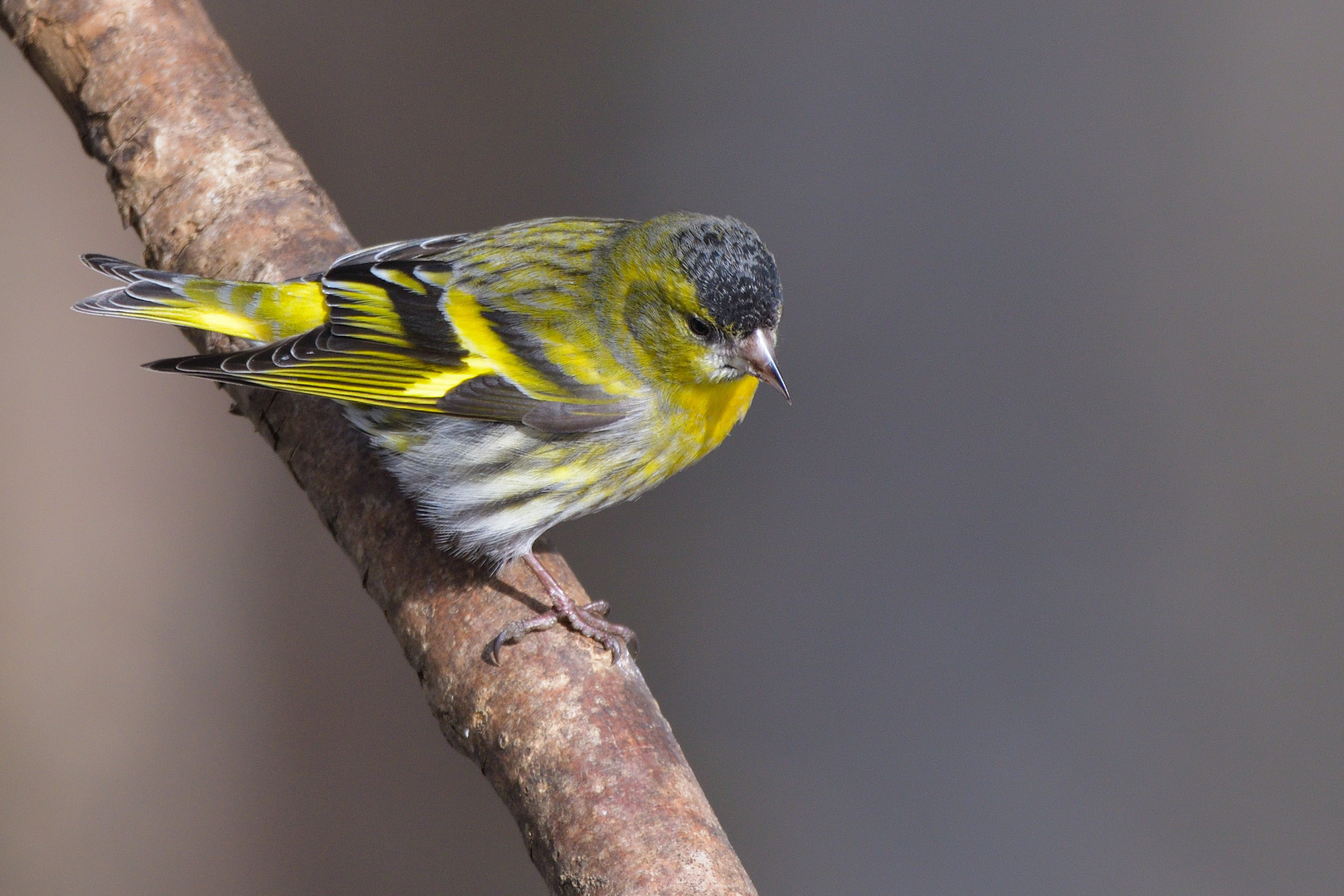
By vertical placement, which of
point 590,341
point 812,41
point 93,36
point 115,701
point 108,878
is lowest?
point 108,878

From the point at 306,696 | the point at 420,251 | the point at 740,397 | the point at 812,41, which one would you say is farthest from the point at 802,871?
the point at 812,41

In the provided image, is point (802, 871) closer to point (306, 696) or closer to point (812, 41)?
point (306, 696)

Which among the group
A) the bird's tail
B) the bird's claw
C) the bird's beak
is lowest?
the bird's claw

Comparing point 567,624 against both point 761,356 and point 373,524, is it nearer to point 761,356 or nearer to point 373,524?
point 373,524

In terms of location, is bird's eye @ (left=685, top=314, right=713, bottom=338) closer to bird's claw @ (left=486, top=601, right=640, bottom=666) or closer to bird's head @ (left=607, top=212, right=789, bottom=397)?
bird's head @ (left=607, top=212, right=789, bottom=397)

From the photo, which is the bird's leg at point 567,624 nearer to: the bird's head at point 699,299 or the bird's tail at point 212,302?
the bird's head at point 699,299

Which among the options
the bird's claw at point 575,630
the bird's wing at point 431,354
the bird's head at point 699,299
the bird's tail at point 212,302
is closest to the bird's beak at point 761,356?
the bird's head at point 699,299

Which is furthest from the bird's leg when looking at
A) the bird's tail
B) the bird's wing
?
the bird's tail
